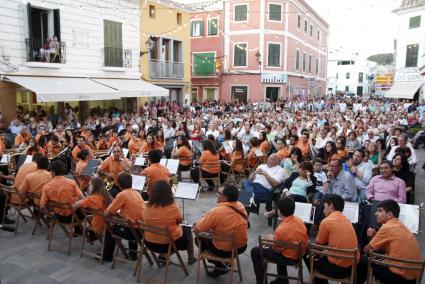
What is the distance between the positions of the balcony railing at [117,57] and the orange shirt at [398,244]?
52.7ft

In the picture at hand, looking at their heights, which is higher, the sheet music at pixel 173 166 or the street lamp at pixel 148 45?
the street lamp at pixel 148 45

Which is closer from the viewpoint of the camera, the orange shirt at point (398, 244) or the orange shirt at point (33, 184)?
the orange shirt at point (398, 244)

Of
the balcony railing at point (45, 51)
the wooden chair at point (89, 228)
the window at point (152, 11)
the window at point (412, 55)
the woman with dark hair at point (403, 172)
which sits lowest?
the wooden chair at point (89, 228)

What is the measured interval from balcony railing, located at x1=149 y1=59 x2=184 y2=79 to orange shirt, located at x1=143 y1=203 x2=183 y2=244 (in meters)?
17.3

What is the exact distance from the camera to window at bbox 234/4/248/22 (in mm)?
28889

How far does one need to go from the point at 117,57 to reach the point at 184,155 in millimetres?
11050

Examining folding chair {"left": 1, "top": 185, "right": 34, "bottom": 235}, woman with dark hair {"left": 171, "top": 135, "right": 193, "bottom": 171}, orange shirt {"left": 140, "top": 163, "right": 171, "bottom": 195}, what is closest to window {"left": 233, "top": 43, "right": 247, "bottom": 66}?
woman with dark hair {"left": 171, "top": 135, "right": 193, "bottom": 171}

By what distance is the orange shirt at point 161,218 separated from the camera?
443 cm

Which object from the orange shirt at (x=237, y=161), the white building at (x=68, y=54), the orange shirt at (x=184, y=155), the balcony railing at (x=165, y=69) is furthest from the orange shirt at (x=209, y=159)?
the balcony railing at (x=165, y=69)

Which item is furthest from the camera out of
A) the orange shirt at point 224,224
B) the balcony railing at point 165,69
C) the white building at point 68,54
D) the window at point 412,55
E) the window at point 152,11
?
the window at point 412,55

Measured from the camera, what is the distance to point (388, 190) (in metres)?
5.58

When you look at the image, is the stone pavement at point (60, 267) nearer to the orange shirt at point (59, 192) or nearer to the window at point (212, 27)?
the orange shirt at point (59, 192)

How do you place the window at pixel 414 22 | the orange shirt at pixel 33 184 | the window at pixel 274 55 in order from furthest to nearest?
1. the window at pixel 274 55
2. the window at pixel 414 22
3. the orange shirt at pixel 33 184

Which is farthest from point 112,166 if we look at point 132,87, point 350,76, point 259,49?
point 350,76
